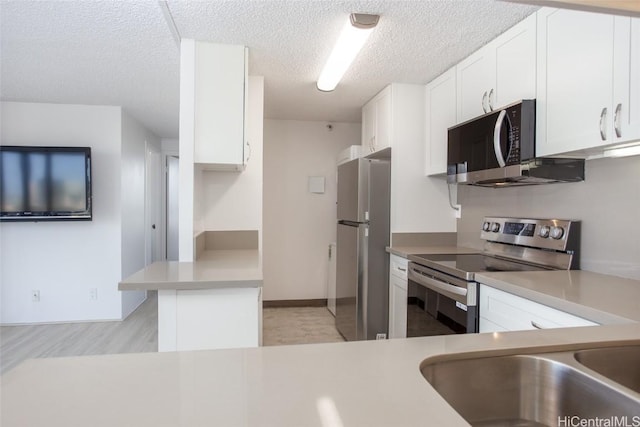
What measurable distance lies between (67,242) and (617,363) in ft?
14.3

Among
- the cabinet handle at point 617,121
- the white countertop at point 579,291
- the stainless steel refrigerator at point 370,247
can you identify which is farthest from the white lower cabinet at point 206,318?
the cabinet handle at point 617,121

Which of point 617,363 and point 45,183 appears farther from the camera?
point 45,183

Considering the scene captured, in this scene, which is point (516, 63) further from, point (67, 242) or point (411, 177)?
point (67, 242)

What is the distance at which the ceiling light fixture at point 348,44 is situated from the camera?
74.5 inches

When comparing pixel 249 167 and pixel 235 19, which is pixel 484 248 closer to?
pixel 249 167

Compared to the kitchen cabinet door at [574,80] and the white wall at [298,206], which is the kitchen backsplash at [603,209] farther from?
the white wall at [298,206]

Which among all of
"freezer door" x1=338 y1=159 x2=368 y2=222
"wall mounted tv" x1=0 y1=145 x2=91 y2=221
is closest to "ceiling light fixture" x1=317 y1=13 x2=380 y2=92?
"freezer door" x1=338 y1=159 x2=368 y2=222

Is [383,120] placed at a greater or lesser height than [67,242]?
greater

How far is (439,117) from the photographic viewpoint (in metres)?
2.79

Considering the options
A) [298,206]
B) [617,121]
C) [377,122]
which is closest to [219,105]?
[377,122]

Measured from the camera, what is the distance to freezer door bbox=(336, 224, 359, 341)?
10.3 ft

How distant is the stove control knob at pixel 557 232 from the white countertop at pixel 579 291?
0.63 ft

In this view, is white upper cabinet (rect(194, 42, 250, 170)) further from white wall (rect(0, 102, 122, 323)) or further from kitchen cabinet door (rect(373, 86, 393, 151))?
white wall (rect(0, 102, 122, 323))

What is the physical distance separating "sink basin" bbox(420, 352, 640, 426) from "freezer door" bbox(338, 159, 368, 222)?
7.30ft
